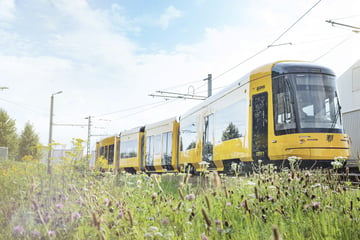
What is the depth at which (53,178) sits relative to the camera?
7277 mm

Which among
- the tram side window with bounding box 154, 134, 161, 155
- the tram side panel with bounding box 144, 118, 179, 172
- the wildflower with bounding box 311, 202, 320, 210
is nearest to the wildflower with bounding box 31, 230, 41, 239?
the wildflower with bounding box 311, 202, 320, 210

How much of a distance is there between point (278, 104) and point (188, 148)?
6962 millimetres

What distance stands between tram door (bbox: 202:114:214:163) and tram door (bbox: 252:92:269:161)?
3129 mm

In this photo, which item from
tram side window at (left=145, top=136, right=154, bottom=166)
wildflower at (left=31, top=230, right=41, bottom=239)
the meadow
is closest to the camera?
wildflower at (left=31, top=230, right=41, bottom=239)

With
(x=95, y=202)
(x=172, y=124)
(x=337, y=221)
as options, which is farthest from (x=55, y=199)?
(x=172, y=124)

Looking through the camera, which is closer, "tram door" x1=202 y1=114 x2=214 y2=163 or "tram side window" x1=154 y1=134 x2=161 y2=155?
"tram door" x1=202 y1=114 x2=214 y2=163

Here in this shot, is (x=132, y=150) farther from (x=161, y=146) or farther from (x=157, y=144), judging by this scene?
(x=161, y=146)

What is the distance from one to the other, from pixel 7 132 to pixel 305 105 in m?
46.2

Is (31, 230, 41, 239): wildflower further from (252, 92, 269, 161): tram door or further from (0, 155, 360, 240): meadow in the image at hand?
(252, 92, 269, 161): tram door

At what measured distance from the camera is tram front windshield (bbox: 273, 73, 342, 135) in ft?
31.8

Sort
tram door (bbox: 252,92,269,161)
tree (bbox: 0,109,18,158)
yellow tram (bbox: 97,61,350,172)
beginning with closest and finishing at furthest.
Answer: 1. yellow tram (bbox: 97,61,350,172)
2. tram door (bbox: 252,92,269,161)
3. tree (bbox: 0,109,18,158)

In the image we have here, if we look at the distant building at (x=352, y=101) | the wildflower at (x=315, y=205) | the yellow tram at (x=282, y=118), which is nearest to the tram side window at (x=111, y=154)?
the distant building at (x=352, y=101)

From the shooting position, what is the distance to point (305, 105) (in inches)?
388

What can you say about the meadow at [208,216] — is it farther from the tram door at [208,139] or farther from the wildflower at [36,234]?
the tram door at [208,139]
